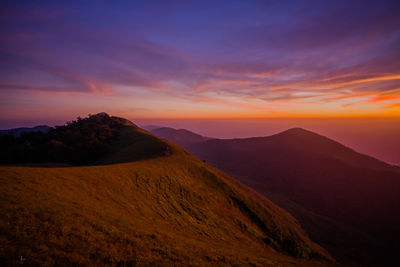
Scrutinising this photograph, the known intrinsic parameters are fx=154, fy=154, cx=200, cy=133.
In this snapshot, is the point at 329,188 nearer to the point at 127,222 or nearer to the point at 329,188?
the point at 329,188

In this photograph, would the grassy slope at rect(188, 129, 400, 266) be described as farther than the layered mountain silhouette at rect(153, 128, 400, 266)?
No

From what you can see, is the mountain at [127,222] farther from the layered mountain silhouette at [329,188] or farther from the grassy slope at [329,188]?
the layered mountain silhouette at [329,188]

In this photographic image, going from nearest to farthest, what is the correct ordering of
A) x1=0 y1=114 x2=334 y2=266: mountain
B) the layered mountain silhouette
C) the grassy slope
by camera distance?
x1=0 y1=114 x2=334 y2=266: mountain < the grassy slope < the layered mountain silhouette

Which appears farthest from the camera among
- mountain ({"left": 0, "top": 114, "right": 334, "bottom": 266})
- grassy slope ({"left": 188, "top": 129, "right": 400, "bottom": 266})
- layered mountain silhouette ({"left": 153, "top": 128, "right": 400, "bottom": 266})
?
layered mountain silhouette ({"left": 153, "top": 128, "right": 400, "bottom": 266})

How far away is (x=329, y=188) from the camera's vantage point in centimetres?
10050

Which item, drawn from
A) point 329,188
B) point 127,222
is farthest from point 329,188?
point 127,222

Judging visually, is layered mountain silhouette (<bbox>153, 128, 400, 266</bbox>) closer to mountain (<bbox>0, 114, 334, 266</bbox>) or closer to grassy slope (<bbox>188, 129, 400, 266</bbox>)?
grassy slope (<bbox>188, 129, 400, 266</bbox>)

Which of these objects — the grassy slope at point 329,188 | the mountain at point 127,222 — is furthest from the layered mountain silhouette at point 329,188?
the mountain at point 127,222

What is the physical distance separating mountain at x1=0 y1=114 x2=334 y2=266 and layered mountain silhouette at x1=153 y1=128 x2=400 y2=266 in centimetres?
3162

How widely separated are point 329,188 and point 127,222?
129 metres

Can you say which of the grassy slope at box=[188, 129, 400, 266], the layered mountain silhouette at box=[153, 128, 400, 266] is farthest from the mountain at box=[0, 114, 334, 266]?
the layered mountain silhouette at box=[153, 128, 400, 266]

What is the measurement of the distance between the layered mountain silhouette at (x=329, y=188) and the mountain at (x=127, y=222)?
1245 inches

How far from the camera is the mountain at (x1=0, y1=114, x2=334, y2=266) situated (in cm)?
852

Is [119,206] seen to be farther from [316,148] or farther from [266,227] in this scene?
[316,148]
